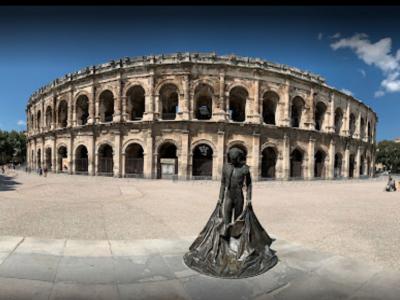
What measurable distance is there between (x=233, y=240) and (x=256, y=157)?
19013 mm

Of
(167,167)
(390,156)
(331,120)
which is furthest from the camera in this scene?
(390,156)

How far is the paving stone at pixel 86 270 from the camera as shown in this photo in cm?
372

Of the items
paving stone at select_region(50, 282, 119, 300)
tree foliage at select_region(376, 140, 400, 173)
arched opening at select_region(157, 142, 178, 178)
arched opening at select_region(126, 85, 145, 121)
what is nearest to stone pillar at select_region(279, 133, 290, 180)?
arched opening at select_region(157, 142, 178, 178)

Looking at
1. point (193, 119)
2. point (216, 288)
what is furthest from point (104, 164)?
point (216, 288)

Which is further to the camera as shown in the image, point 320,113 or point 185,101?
point 320,113

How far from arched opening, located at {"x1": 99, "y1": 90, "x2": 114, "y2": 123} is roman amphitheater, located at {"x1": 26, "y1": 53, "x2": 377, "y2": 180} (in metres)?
0.10

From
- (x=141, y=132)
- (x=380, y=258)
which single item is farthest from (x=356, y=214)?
(x=141, y=132)

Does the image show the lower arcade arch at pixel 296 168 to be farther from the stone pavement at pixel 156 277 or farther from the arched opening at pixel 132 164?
the stone pavement at pixel 156 277

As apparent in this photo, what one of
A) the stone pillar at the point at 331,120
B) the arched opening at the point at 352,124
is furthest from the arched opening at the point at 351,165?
the stone pillar at the point at 331,120

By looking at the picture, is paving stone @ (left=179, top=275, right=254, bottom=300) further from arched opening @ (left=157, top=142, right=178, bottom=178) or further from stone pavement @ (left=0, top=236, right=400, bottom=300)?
arched opening @ (left=157, top=142, right=178, bottom=178)

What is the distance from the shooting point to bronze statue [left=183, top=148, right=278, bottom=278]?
4.02 metres

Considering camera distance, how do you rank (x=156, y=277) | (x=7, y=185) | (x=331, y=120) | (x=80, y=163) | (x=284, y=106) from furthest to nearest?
(x=331, y=120) → (x=80, y=163) → (x=284, y=106) → (x=7, y=185) → (x=156, y=277)

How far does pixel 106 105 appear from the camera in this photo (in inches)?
1059

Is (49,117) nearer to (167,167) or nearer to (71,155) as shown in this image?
(71,155)
